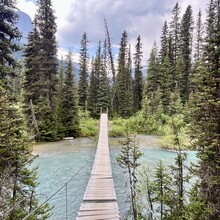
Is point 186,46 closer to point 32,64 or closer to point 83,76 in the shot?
point 83,76

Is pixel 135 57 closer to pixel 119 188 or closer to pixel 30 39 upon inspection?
pixel 30 39

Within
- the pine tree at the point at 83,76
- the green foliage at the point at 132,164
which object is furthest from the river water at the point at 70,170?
the pine tree at the point at 83,76

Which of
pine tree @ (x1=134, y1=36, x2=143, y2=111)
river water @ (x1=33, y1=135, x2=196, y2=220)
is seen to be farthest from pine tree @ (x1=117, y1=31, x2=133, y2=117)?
river water @ (x1=33, y1=135, x2=196, y2=220)

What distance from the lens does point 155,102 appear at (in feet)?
88.4

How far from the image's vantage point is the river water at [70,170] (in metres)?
8.20

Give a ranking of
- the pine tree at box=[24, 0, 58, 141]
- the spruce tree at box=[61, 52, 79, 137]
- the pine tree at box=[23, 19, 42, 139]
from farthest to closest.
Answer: the spruce tree at box=[61, 52, 79, 137]
the pine tree at box=[23, 19, 42, 139]
the pine tree at box=[24, 0, 58, 141]

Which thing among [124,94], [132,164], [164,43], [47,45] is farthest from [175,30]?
[132,164]

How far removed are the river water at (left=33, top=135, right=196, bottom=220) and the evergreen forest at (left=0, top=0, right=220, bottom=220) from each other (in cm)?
60

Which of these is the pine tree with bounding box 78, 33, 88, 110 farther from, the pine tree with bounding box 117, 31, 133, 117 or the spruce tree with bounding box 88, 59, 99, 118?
the pine tree with bounding box 117, 31, 133, 117

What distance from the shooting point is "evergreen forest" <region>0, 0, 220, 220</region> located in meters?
5.69

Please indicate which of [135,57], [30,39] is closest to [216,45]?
[30,39]

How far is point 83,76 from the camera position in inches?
1257

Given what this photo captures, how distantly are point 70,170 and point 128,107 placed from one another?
19.3 metres

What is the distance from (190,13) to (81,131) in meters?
22.7
